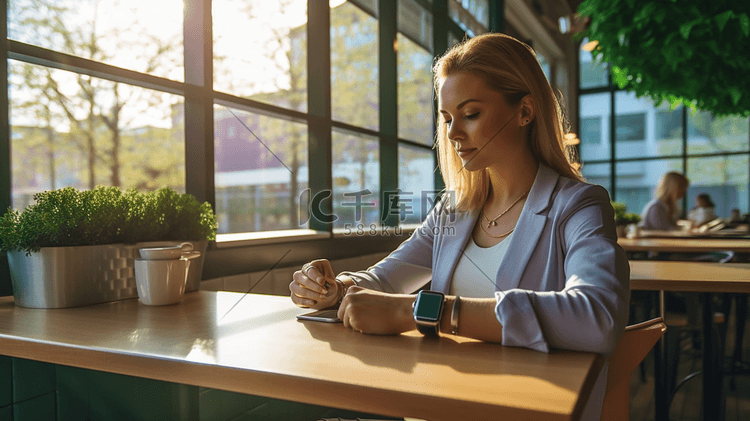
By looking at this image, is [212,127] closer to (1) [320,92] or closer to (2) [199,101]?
(2) [199,101]

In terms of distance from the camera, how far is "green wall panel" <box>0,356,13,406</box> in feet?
3.54

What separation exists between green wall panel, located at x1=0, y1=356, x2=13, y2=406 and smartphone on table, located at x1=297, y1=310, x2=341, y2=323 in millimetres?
662

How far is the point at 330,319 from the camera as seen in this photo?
37.8 inches

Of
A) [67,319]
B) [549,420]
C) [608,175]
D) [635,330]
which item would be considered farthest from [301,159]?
[608,175]

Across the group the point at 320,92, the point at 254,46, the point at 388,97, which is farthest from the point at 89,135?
the point at 254,46

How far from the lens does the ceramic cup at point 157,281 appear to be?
112cm

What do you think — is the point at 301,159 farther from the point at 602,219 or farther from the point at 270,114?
the point at 602,219

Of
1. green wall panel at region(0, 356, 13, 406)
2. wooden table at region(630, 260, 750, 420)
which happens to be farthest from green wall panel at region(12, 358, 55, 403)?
wooden table at region(630, 260, 750, 420)

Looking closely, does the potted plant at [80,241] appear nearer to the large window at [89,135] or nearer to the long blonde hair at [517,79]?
the long blonde hair at [517,79]

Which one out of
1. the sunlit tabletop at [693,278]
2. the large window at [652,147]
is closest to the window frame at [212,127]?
the sunlit tabletop at [693,278]

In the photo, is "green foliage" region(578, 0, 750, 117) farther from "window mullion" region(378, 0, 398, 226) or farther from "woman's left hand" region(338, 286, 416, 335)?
"woman's left hand" region(338, 286, 416, 335)

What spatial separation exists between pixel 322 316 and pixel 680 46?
7.49 feet

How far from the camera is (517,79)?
1.24 meters

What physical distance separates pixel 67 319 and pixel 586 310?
0.95 meters
